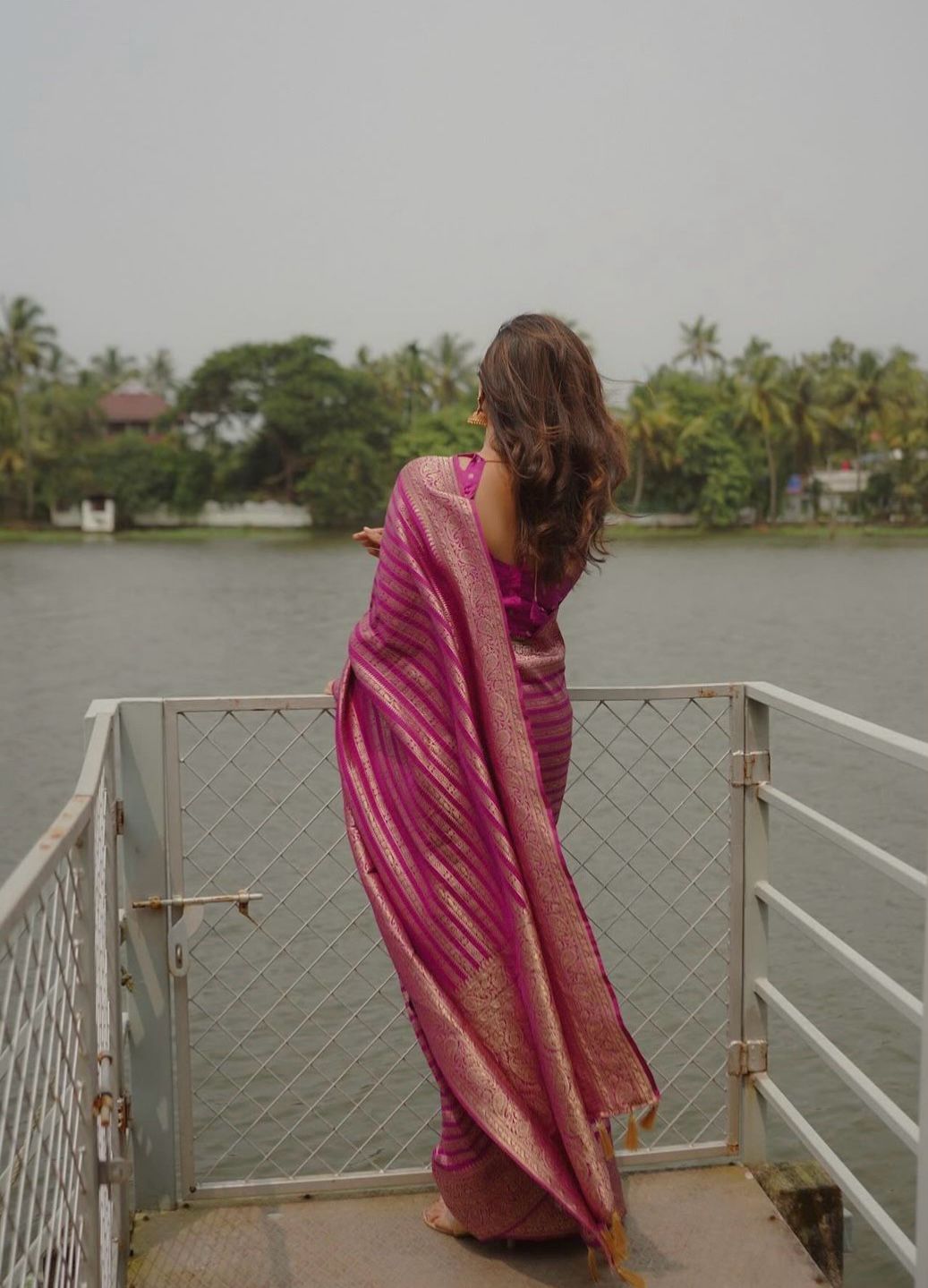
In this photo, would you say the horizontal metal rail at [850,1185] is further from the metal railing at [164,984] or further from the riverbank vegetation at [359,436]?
the riverbank vegetation at [359,436]

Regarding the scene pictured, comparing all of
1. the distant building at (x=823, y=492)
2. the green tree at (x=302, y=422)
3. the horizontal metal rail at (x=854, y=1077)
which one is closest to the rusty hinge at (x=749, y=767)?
the horizontal metal rail at (x=854, y=1077)

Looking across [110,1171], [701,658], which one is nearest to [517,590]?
[110,1171]

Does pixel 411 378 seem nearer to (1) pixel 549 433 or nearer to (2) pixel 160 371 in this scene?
(2) pixel 160 371

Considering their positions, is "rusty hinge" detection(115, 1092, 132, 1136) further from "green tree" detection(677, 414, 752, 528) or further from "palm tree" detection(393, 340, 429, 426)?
"palm tree" detection(393, 340, 429, 426)

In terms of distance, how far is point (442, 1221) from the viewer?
2068 mm

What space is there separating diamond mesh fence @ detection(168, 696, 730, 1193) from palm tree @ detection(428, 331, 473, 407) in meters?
47.4

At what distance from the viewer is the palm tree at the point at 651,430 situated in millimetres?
48375

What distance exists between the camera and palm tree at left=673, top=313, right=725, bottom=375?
57656mm

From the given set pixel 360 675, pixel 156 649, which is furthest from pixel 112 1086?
pixel 156 649

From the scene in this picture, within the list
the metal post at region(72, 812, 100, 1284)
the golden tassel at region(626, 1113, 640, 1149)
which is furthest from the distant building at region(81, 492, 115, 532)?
the metal post at region(72, 812, 100, 1284)

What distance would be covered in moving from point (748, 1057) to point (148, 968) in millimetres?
936

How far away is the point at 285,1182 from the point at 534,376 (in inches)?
48.4

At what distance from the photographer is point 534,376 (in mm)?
1859

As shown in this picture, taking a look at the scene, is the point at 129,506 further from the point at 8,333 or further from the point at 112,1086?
the point at 112,1086
